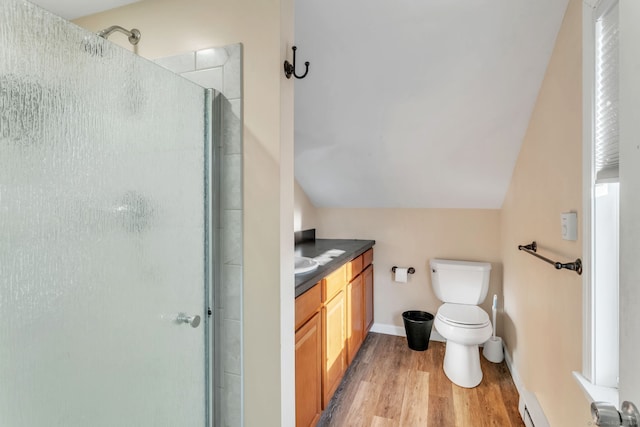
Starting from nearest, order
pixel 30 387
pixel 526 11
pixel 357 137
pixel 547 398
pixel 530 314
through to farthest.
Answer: pixel 30 387 → pixel 526 11 → pixel 547 398 → pixel 530 314 → pixel 357 137

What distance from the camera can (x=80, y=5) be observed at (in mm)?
1248

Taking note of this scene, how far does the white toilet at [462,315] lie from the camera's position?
Result: 81.0 inches

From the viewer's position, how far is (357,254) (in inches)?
94.6

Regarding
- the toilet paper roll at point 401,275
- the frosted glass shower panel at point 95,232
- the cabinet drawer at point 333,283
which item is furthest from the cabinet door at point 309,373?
the toilet paper roll at point 401,275

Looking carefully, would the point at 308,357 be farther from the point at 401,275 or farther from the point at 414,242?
the point at 414,242

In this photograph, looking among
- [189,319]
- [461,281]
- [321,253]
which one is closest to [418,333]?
[461,281]

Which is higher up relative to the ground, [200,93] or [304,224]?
[200,93]

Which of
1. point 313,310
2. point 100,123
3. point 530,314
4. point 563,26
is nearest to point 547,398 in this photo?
point 530,314

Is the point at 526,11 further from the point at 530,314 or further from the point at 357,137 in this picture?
the point at 530,314

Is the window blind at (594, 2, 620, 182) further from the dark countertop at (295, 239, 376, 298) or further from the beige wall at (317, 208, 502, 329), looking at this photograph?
the beige wall at (317, 208, 502, 329)

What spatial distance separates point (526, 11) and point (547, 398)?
1.77 metres

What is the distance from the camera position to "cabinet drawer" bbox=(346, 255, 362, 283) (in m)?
2.20

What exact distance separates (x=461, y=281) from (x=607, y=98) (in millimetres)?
1804

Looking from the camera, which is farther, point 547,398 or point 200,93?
point 547,398
